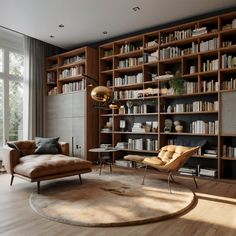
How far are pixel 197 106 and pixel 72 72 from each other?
334cm

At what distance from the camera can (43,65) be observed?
6953 mm

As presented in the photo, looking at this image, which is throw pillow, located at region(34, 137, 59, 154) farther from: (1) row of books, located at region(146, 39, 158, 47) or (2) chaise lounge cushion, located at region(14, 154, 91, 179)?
(1) row of books, located at region(146, 39, 158, 47)

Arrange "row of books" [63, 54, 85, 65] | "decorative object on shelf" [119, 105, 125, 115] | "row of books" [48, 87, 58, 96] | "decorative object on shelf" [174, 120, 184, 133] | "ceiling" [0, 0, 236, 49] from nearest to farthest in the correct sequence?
"ceiling" [0, 0, 236, 49] → "decorative object on shelf" [174, 120, 184, 133] → "decorative object on shelf" [119, 105, 125, 115] → "row of books" [63, 54, 85, 65] → "row of books" [48, 87, 58, 96]

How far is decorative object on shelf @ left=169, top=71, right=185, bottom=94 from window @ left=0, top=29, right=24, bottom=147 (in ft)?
12.9

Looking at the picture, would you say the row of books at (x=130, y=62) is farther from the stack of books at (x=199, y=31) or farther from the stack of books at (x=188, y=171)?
the stack of books at (x=188, y=171)

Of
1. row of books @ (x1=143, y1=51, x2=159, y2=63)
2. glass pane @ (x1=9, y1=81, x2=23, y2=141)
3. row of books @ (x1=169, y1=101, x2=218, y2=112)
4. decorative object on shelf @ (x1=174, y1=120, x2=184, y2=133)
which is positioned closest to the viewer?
row of books @ (x1=169, y1=101, x2=218, y2=112)

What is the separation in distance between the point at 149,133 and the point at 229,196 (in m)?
2.26

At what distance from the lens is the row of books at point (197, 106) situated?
4840 mm

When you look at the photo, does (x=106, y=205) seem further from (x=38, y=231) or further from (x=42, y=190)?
(x=42, y=190)

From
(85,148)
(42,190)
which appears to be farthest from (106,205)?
(85,148)

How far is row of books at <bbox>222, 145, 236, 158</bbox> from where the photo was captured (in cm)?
458

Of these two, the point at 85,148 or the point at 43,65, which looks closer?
the point at 85,148

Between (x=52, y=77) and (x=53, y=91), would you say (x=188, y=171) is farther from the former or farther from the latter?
(x=52, y=77)

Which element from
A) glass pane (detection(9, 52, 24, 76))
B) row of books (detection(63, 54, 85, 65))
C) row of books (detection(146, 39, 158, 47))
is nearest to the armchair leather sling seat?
row of books (detection(146, 39, 158, 47))
